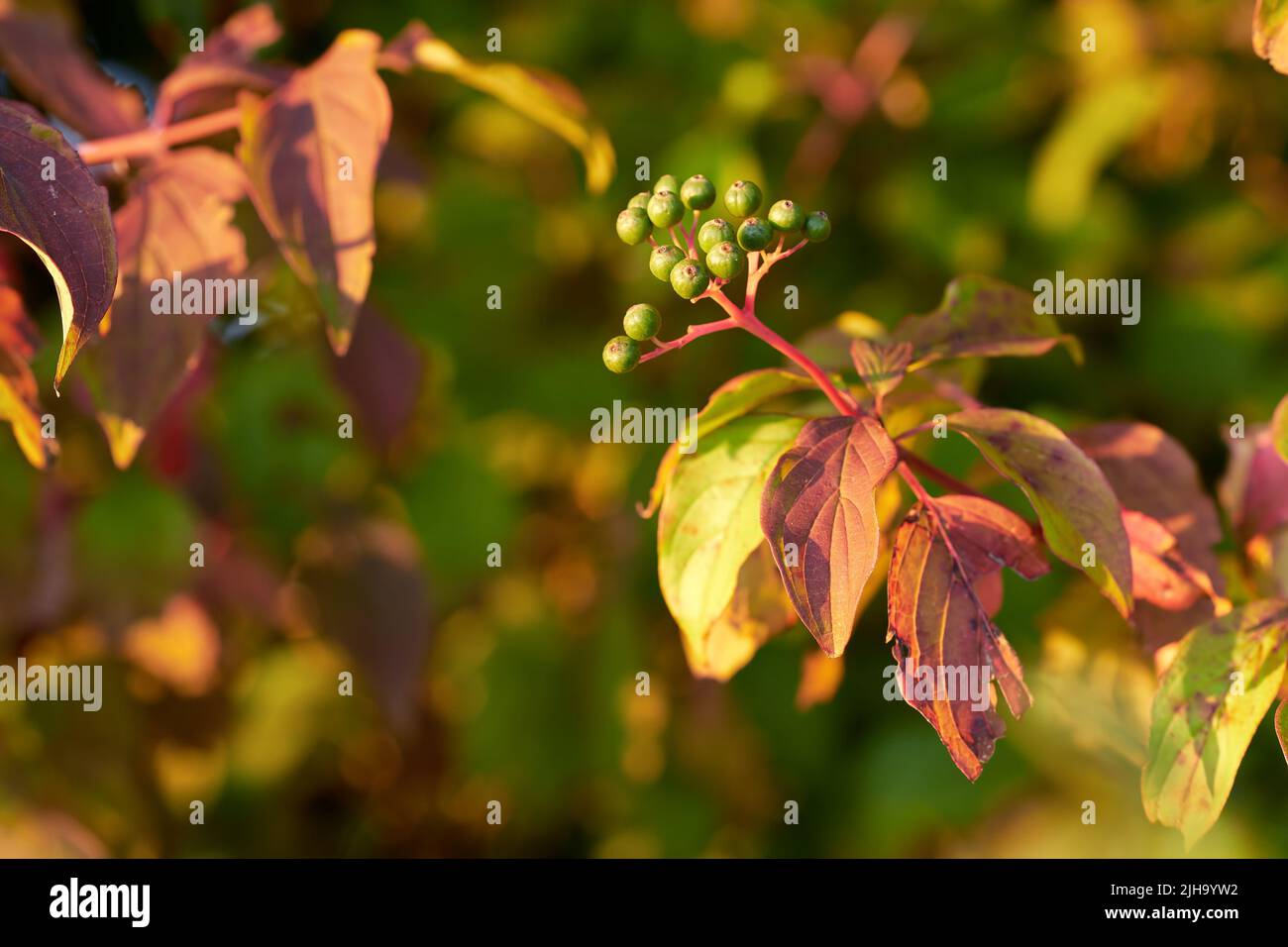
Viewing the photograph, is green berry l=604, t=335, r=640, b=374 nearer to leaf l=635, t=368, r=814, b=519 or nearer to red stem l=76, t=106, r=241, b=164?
leaf l=635, t=368, r=814, b=519

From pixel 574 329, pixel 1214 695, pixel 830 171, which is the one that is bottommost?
pixel 1214 695

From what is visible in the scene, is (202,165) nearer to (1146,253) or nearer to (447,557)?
(447,557)

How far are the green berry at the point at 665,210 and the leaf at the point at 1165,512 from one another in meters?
0.32

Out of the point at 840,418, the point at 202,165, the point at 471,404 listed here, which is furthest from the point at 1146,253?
the point at 202,165

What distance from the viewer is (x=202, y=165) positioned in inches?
31.8

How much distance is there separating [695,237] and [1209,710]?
1.31 ft

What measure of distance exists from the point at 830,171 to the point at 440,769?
1160 mm

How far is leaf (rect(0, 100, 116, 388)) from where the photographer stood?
59 cm

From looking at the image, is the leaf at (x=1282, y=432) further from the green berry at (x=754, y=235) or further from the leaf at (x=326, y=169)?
the leaf at (x=326, y=169)

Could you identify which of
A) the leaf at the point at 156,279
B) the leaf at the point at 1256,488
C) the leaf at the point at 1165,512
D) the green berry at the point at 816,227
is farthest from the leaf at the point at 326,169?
the leaf at the point at 1256,488

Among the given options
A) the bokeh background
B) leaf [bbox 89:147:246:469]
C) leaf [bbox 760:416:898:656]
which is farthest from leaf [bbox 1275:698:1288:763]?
leaf [bbox 89:147:246:469]

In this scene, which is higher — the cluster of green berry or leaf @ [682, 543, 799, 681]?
the cluster of green berry

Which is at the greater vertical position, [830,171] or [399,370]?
[830,171]

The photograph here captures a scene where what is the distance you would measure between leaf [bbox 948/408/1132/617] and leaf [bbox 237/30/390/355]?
15.7 inches
